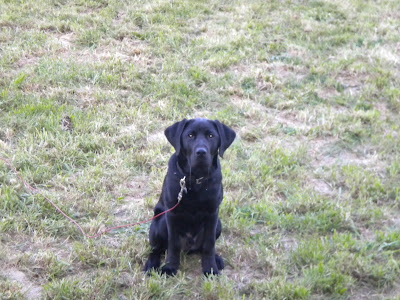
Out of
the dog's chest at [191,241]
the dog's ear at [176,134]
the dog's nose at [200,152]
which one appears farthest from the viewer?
the dog's chest at [191,241]

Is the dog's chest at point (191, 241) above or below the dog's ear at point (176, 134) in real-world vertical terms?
below

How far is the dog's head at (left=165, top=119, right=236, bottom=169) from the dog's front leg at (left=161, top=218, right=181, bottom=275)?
1.90 ft

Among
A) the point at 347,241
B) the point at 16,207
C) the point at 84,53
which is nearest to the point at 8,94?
the point at 84,53

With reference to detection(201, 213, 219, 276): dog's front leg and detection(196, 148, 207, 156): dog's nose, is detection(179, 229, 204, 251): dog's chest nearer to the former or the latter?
detection(201, 213, 219, 276): dog's front leg

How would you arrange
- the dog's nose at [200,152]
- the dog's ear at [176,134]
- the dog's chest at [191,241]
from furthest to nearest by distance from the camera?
the dog's chest at [191,241] → the dog's ear at [176,134] → the dog's nose at [200,152]

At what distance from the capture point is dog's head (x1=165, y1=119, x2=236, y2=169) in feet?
12.2

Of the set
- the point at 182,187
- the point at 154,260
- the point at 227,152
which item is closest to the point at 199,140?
the point at 182,187

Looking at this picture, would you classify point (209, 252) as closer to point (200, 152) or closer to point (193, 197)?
point (193, 197)

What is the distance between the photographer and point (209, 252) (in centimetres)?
402

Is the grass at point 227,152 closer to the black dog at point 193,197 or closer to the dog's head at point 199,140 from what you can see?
the black dog at point 193,197

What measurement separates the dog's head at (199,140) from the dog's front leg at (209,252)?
0.52m

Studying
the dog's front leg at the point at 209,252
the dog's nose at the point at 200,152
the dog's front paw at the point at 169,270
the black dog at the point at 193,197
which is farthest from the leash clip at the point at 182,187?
the dog's front paw at the point at 169,270

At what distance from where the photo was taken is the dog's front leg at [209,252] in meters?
3.95

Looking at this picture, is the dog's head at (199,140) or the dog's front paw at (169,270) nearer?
the dog's head at (199,140)
